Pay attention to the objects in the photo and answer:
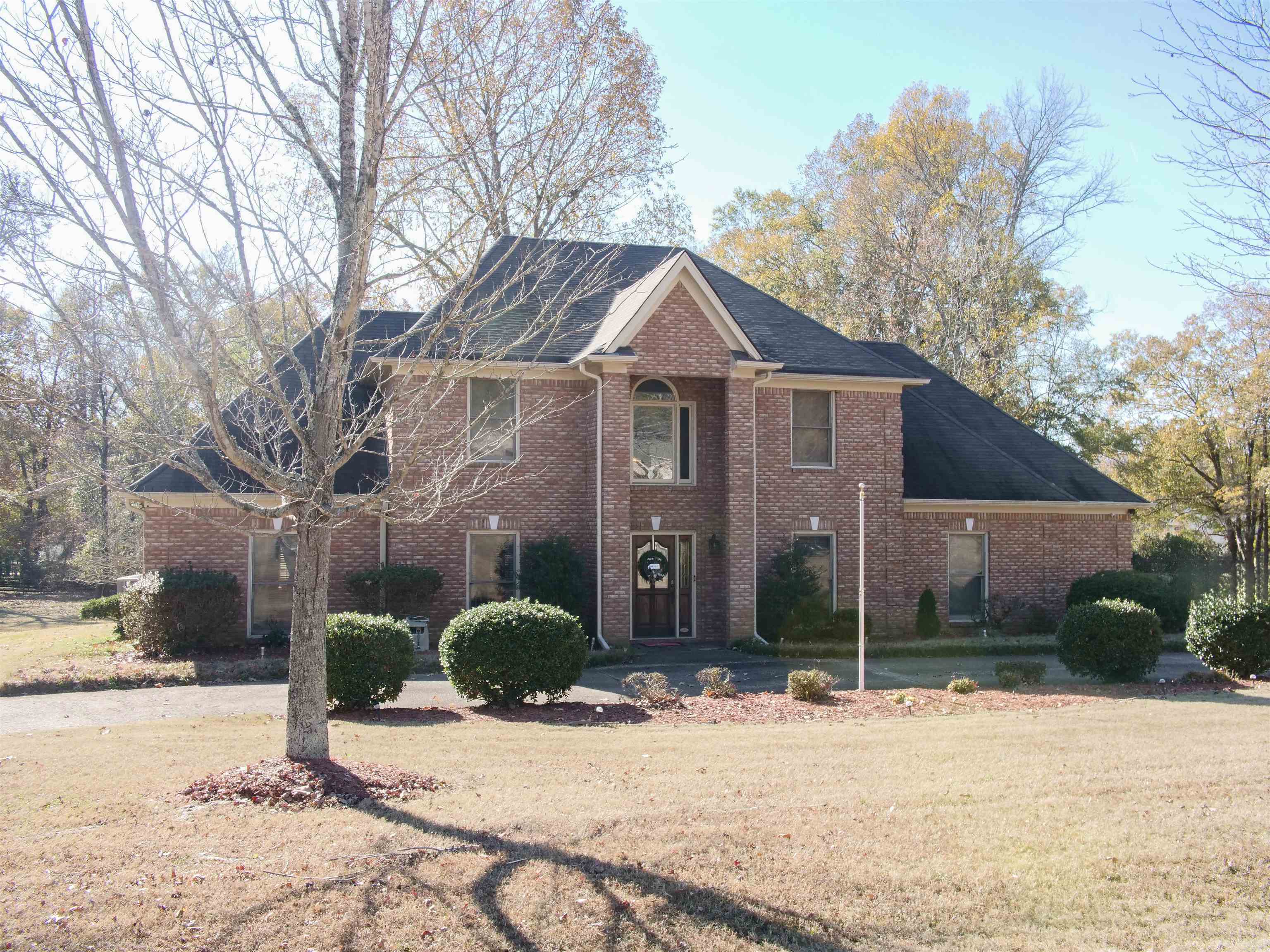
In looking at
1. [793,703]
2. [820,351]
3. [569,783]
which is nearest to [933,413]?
[820,351]

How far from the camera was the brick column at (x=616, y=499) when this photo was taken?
→ 61.9 ft

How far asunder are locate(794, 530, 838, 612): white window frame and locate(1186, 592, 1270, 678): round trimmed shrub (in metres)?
6.88

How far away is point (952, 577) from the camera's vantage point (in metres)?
22.4

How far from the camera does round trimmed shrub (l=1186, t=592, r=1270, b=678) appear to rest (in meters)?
15.1

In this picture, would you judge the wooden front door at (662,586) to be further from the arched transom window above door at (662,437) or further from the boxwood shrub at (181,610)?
the boxwood shrub at (181,610)

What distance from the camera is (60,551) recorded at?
43.7m

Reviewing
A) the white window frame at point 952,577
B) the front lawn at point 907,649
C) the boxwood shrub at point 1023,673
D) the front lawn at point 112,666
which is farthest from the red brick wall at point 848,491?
the front lawn at point 112,666

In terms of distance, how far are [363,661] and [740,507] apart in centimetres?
961

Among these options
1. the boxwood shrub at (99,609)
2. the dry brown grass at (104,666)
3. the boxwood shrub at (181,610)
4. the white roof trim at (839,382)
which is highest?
the white roof trim at (839,382)

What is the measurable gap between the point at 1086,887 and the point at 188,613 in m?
14.9

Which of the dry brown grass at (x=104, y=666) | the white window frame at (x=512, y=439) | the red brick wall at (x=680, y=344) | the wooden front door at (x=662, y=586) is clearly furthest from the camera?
the wooden front door at (x=662, y=586)

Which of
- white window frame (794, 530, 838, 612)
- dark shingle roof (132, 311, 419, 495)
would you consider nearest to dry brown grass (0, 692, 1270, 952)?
dark shingle roof (132, 311, 419, 495)

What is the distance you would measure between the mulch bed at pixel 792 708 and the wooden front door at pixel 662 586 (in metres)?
6.21

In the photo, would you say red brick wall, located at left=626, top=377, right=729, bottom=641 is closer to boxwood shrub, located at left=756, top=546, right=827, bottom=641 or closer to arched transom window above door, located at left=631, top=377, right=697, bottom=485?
arched transom window above door, located at left=631, top=377, right=697, bottom=485
